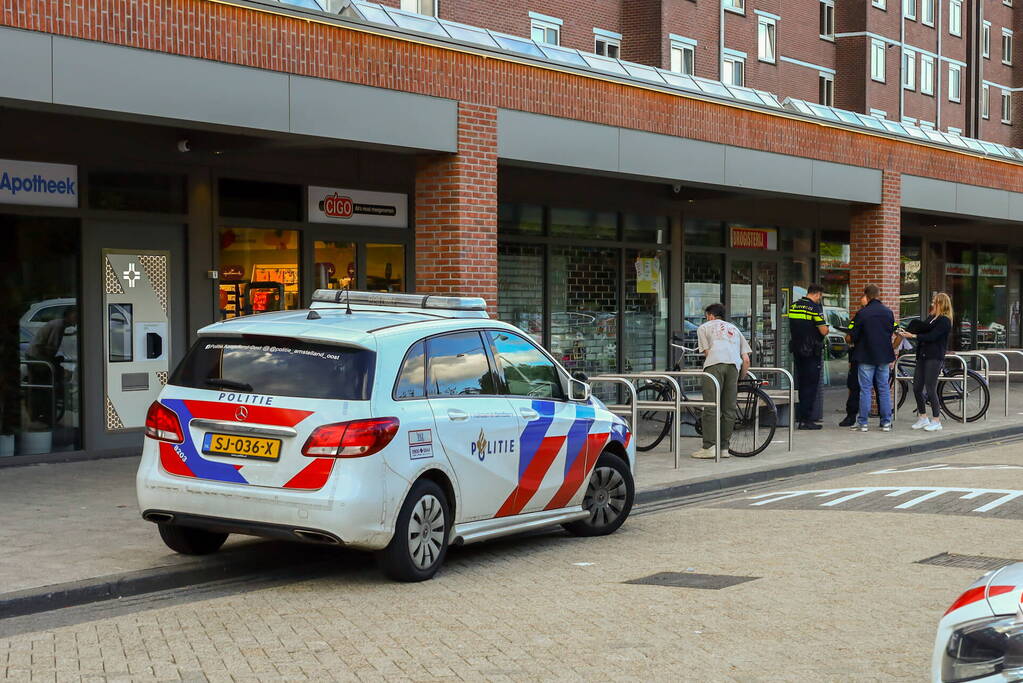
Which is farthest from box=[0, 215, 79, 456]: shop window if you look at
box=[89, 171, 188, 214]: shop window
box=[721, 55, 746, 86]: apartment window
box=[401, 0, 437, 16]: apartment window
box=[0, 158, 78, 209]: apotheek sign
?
box=[721, 55, 746, 86]: apartment window

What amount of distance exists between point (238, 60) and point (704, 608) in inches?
274

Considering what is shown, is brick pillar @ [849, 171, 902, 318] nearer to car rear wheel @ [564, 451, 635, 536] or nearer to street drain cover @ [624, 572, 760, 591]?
car rear wheel @ [564, 451, 635, 536]

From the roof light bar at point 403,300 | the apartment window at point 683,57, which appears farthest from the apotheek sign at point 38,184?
the apartment window at point 683,57

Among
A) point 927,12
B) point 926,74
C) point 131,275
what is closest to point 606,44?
point 131,275

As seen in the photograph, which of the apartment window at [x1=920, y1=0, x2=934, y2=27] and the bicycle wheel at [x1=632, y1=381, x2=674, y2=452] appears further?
the apartment window at [x1=920, y1=0, x2=934, y2=27]

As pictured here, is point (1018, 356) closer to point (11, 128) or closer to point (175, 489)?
point (11, 128)

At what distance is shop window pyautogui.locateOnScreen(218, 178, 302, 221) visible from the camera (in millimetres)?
14711

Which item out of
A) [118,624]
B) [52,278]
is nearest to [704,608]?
[118,624]

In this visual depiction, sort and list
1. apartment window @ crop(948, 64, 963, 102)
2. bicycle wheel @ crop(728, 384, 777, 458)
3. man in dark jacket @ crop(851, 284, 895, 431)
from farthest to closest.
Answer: apartment window @ crop(948, 64, 963, 102), man in dark jacket @ crop(851, 284, 895, 431), bicycle wheel @ crop(728, 384, 777, 458)

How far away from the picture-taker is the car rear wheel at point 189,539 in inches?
325

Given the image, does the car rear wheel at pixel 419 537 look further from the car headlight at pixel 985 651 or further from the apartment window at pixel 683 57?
the apartment window at pixel 683 57

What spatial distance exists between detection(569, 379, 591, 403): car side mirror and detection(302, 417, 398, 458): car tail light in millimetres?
2281

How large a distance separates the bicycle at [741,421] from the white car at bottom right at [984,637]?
10346 mm

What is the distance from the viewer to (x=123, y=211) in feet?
45.0
